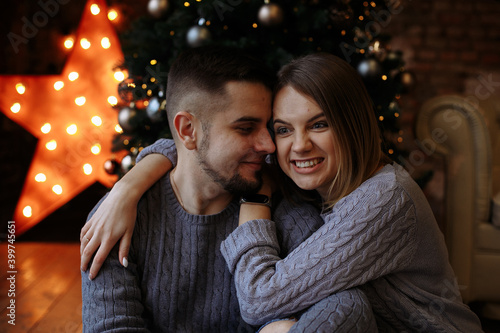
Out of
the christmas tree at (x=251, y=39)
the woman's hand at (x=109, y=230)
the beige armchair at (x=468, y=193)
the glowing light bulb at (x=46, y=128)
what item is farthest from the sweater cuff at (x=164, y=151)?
the glowing light bulb at (x=46, y=128)

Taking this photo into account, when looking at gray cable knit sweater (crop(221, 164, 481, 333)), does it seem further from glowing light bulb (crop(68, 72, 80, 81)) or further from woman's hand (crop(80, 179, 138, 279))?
glowing light bulb (crop(68, 72, 80, 81))

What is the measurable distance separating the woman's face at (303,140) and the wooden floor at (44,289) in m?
1.29

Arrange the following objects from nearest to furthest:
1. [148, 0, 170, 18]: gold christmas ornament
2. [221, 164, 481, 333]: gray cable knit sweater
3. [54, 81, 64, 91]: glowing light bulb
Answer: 1. [221, 164, 481, 333]: gray cable knit sweater
2. [148, 0, 170, 18]: gold christmas ornament
3. [54, 81, 64, 91]: glowing light bulb

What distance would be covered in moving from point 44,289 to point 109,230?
1.44 m

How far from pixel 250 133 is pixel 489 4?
335 cm

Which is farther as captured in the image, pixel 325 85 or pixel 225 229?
pixel 225 229

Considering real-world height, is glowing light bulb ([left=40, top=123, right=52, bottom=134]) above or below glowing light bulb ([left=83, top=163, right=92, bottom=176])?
above

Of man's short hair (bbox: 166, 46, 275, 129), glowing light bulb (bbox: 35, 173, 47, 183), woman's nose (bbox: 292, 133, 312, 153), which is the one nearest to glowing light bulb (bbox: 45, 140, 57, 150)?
glowing light bulb (bbox: 35, 173, 47, 183)

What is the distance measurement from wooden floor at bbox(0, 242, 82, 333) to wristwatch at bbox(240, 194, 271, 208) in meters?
1.14

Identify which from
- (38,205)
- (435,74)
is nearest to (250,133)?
(38,205)

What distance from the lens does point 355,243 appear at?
40.1 inches

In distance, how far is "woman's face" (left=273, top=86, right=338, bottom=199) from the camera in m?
1.16

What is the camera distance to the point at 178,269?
1.20 meters

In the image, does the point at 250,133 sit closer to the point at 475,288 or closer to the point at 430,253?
the point at 430,253
